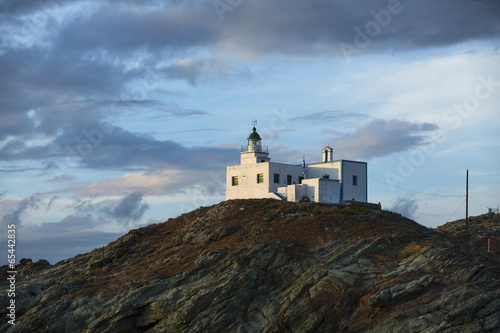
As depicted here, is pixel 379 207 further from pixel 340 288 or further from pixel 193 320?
pixel 193 320

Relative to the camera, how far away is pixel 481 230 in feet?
246

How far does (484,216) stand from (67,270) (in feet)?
205

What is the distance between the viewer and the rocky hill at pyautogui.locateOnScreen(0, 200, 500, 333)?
35.5 m

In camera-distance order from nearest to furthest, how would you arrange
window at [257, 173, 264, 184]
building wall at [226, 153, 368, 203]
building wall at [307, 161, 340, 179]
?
building wall at [226, 153, 368, 203], building wall at [307, 161, 340, 179], window at [257, 173, 264, 184]

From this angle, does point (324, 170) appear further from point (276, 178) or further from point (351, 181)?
point (276, 178)

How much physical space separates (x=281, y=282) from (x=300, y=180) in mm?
22668

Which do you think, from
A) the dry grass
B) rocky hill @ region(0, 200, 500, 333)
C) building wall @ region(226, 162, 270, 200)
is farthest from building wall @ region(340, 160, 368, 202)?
building wall @ region(226, 162, 270, 200)

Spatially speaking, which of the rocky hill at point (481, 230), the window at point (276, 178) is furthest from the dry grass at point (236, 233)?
the rocky hill at point (481, 230)

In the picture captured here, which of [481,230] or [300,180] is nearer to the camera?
[300,180]

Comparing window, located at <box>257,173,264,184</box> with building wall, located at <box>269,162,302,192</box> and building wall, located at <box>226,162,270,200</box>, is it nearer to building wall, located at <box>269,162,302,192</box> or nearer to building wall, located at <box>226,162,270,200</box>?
building wall, located at <box>226,162,270,200</box>

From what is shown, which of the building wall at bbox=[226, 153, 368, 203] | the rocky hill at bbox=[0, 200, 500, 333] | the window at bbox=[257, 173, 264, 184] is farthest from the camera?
the window at bbox=[257, 173, 264, 184]

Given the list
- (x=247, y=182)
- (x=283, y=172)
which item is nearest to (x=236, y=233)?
(x=247, y=182)

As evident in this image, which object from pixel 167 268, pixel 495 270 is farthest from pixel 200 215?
pixel 495 270

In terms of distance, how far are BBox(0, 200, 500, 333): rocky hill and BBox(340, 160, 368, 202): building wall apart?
6.65 metres
